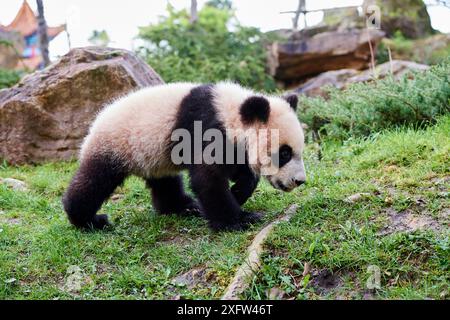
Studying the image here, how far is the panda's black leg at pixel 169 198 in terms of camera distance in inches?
248

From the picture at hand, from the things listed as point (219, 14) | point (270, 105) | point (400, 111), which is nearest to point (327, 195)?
point (270, 105)

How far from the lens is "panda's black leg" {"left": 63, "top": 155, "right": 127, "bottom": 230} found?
571cm

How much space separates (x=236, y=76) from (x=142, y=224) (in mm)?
8849

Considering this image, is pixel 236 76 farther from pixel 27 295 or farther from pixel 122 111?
pixel 27 295

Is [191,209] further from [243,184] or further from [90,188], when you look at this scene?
[90,188]

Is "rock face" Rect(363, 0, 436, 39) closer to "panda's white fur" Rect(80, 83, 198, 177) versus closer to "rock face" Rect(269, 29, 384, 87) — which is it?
"rock face" Rect(269, 29, 384, 87)

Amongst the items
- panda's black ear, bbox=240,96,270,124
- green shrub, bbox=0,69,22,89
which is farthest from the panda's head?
green shrub, bbox=0,69,22,89

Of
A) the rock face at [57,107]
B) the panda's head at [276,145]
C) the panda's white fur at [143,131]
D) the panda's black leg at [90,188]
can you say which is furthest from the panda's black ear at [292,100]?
the rock face at [57,107]

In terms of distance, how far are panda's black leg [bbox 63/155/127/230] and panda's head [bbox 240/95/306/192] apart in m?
1.61

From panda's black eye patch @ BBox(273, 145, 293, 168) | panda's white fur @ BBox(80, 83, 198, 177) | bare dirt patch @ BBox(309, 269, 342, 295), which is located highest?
panda's white fur @ BBox(80, 83, 198, 177)

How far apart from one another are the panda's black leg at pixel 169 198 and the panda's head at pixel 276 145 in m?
1.33
